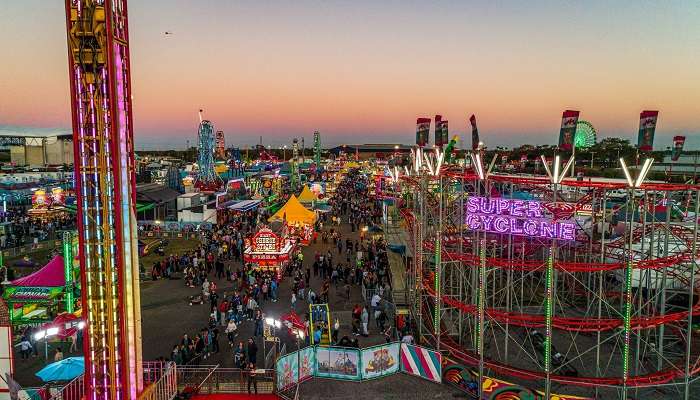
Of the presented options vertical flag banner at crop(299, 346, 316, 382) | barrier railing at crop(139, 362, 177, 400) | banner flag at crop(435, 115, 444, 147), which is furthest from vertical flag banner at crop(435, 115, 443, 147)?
barrier railing at crop(139, 362, 177, 400)

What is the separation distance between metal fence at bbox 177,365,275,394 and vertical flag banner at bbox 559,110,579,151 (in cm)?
1168

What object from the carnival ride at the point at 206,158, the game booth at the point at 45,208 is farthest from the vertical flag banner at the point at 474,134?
the game booth at the point at 45,208

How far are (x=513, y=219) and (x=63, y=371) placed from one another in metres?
12.7

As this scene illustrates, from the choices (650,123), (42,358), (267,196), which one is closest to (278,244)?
(42,358)

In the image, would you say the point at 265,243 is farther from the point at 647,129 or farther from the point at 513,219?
the point at 647,129

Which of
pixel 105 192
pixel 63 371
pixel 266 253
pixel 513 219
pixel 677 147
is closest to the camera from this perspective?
pixel 105 192

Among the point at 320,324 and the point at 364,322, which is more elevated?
the point at 320,324

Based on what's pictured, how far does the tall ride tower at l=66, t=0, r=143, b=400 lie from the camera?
7004 millimetres

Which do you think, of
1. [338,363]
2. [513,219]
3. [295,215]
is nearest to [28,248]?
[295,215]

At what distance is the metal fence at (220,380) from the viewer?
13.3 m

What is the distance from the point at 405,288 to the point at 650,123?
1185 cm

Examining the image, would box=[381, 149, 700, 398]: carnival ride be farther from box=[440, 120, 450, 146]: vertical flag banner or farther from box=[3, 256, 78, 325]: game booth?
box=[3, 256, 78, 325]: game booth

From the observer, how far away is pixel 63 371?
12.4m

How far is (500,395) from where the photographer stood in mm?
12680
